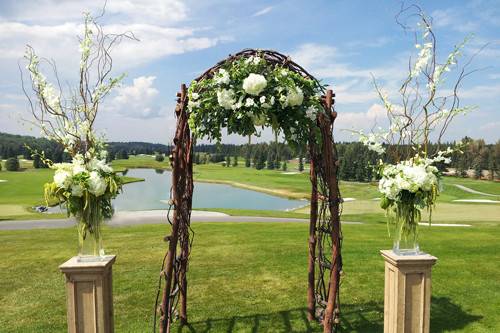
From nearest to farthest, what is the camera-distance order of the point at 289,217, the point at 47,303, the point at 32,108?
the point at 32,108 → the point at 47,303 → the point at 289,217

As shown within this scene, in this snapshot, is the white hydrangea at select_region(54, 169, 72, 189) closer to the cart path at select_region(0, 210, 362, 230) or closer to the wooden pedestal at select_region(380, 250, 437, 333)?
the wooden pedestal at select_region(380, 250, 437, 333)

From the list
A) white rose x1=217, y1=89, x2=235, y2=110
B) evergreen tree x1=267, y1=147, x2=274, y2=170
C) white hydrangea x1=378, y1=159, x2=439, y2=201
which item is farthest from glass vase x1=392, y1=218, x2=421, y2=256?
evergreen tree x1=267, y1=147, x2=274, y2=170

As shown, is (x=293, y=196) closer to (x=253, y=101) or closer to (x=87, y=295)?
(x=87, y=295)

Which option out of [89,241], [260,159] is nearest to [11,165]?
[260,159]

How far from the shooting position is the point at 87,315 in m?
3.88

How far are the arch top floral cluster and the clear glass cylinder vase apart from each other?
1.48 m

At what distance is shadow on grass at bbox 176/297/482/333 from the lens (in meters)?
5.41

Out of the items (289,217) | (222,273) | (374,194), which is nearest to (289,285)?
(222,273)

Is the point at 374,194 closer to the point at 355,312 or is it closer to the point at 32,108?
the point at 355,312

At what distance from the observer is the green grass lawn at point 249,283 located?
18.6ft

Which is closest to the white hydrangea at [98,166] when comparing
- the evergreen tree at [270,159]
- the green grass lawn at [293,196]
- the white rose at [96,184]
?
the white rose at [96,184]

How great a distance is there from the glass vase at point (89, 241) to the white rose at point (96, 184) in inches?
13.5

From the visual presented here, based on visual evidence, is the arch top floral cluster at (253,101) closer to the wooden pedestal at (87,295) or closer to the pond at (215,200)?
the wooden pedestal at (87,295)

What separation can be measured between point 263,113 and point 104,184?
1787mm
